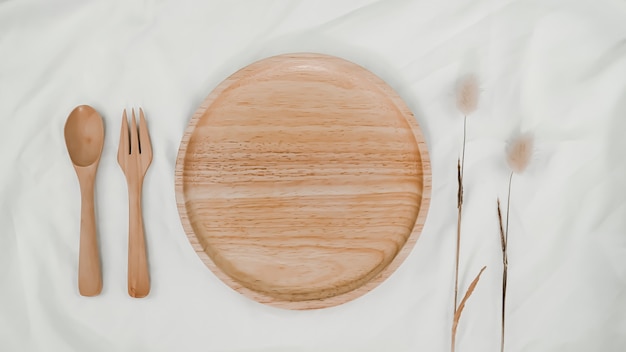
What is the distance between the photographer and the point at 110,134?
76 centimetres

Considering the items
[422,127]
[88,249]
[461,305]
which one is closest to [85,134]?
[88,249]

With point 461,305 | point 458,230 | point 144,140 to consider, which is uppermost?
point 144,140

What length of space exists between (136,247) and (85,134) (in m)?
0.20

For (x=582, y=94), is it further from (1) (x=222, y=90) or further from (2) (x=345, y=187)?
(1) (x=222, y=90)

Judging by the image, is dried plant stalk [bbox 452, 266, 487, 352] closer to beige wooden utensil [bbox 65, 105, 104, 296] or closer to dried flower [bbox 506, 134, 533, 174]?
dried flower [bbox 506, 134, 533, 174]

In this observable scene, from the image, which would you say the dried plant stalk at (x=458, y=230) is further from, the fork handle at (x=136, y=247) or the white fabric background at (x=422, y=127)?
the fork handle at (x=136, y=247)

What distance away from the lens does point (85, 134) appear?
750 millimetres

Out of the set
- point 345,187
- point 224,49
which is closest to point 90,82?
point 224,49

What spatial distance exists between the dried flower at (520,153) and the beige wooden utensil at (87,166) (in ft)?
2.16

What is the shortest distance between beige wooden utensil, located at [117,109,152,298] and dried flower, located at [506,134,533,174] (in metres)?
0.58

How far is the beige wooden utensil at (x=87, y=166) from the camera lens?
0.74 meters

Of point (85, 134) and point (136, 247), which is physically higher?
point (85, 134)

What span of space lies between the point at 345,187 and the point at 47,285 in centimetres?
51

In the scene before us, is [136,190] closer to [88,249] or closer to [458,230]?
[88,249]
